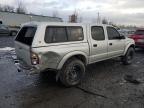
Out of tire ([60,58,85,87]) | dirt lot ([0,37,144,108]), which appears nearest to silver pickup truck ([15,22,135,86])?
tire ([60,58,85,87])

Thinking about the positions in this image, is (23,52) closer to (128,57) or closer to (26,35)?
(26,35)

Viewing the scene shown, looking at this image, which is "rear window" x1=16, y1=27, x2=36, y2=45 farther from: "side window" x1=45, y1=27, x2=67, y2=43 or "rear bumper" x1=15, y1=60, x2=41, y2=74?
"rear bumper" x1=15, y1=60, x2=41, y2=74

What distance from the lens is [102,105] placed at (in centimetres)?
428

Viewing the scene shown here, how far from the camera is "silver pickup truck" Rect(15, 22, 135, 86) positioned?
15.3ft

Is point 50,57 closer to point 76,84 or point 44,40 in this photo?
point 44,40

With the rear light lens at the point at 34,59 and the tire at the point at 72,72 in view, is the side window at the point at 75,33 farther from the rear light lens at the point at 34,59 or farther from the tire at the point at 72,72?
the rear light lens at the point at 34,59

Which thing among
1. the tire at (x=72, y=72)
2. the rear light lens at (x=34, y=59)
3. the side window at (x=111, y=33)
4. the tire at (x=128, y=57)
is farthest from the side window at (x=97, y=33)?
the rear light lens at (x=34, y=59)

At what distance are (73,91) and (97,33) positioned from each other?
2.29 metres

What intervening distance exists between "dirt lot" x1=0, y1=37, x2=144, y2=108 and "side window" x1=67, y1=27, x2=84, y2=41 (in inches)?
56.5

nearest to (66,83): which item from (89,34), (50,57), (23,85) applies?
(50,57)

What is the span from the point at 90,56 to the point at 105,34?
1.22 metres

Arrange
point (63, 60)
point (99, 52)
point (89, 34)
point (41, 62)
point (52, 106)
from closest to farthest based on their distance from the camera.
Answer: point (52, 106) < point (41, 62) < point (63, 60) < point (89, 34) < point (99, 52)

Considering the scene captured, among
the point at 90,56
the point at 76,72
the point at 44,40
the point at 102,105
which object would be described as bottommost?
the point at 102,105

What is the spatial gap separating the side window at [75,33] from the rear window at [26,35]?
3.57 ft
